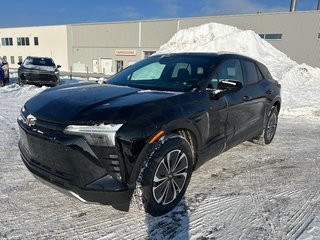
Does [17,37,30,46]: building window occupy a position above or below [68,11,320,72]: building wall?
below

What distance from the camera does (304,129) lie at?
705 centimetres

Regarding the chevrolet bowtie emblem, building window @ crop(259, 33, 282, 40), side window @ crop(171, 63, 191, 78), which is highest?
side window @ crop(171, 63, 191, 78)

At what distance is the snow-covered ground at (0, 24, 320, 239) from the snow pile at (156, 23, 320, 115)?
5.11 m

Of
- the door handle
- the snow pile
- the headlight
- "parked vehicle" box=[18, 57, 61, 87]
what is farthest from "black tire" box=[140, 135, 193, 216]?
"parked vehicle" box=[18, 57, 61, 87]

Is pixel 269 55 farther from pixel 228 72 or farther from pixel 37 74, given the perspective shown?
pixel 228 72

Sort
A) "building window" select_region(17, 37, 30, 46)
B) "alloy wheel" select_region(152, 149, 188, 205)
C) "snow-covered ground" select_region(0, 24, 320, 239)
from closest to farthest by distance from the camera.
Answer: "snow-covered ground" select_region(0, 24, 320, 239), "alloy wheel" select_region(152, 149, 188, 205), "building window" select_region(17, 37, 30, 46)

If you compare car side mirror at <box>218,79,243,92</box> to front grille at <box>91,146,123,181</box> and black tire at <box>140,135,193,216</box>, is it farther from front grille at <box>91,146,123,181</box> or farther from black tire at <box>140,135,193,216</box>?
front grille at <box>91,146,123,181</box>

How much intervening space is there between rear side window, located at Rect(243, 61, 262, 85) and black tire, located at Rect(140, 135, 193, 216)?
6.87 feet

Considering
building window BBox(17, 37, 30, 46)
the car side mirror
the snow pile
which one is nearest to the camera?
the car side mirror

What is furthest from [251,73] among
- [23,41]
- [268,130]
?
[23,41]

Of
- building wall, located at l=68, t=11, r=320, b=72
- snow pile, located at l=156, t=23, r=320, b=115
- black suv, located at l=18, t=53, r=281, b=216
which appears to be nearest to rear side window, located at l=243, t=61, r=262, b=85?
black suv, located at l=18, t=53, r=281, b=216

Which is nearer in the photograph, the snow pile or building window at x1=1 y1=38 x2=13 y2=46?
the snow pile

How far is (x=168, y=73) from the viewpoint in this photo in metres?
3.89

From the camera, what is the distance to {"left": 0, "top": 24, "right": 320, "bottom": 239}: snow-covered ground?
2643 millimetres
